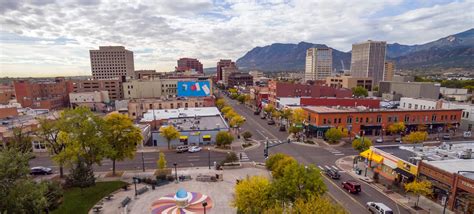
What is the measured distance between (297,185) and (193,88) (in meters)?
86.8

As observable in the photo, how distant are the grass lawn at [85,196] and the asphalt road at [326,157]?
80.8ft

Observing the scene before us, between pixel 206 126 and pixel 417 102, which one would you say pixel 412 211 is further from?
pixel 417 102

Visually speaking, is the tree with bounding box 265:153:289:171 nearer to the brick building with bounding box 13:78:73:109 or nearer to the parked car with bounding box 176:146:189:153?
the parked car with bounding box 176:146:189:153

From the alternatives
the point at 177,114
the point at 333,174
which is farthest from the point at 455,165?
the point at 177,114

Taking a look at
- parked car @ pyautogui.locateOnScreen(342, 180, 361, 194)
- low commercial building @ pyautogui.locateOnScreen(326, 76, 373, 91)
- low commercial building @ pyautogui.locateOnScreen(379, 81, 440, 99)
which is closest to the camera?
parked car @ pyautogui.locateOnScreen(342, 180, 361, 194)

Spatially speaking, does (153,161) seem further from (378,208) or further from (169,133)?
(378,208)

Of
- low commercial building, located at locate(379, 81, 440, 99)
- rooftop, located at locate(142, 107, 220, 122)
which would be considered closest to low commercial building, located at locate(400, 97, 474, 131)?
low commercial building, located at locate(379, 81, 440, 99)

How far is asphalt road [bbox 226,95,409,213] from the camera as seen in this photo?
105ft

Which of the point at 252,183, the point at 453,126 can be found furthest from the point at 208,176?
the point at 453,126

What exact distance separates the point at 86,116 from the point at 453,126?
86320 mm

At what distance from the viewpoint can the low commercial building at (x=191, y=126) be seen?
57938mm

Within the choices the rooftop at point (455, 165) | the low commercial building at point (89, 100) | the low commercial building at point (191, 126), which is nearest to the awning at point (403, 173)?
the rooftop at point (455, 165)

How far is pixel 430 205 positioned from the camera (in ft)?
102

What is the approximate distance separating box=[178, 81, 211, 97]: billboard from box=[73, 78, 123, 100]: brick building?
46558 mm
